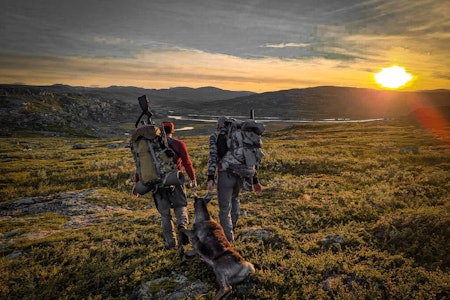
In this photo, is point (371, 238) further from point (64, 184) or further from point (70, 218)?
point (64, 184)

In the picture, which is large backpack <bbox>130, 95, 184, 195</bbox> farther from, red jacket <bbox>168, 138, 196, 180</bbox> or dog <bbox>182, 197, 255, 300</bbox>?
dog <bbox>182, 197, 255, 300</bbox>

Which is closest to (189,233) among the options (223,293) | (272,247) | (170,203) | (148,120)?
(170,203)

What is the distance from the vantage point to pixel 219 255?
5734mm

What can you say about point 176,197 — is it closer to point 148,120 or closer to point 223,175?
point 223,175

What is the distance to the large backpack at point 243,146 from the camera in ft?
24.7

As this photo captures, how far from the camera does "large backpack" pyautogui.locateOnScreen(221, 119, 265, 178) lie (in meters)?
7.52

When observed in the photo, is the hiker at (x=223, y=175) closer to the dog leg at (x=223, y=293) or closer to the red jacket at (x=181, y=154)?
the red jacket at (x=181, y=154)

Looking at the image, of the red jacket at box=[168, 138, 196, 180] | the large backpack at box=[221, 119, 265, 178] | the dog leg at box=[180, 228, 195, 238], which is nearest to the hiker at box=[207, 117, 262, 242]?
the large backpack at box=[221, 119, 265, 178]

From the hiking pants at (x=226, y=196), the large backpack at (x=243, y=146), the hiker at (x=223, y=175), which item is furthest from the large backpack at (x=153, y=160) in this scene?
the large backpack at (x=243, y=146)

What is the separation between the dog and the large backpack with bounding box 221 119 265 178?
168 centimetres

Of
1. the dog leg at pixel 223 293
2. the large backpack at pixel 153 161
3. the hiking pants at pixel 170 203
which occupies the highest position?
the large backpack at pixel 153 161

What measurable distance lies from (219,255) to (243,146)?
3038mm

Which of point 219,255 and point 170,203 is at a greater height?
point 170,203

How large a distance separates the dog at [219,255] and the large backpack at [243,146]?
1.68m
